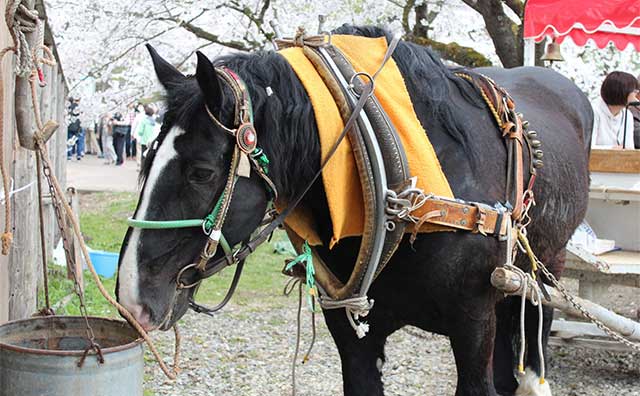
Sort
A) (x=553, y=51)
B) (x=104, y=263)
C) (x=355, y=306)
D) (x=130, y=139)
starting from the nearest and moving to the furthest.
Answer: (x=355, y=306) → (x=553, y=51) → (x=104, y=263) → (x=130, y=139)

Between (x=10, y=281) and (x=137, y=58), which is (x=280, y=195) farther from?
(x=137, y=58)

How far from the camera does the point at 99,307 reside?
5871 mm

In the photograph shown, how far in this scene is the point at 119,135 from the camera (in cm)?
2225

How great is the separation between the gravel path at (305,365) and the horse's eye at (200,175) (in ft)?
8.37

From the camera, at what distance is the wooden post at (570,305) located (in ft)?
8.16

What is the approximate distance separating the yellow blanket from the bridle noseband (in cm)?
21

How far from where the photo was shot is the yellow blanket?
2.32 meters

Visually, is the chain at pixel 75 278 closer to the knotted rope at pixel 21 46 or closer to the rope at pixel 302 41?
the knotted rope at pixel 21 46

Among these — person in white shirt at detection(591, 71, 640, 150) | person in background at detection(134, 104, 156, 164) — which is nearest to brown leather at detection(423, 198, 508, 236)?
person in white shirt at detection(591, 71, 640, 150)

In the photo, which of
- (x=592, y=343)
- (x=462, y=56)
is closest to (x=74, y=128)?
(x=462, y=56)

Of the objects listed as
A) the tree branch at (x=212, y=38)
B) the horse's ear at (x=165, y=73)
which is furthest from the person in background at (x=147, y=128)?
the horse's ear at (x=165, y=73)

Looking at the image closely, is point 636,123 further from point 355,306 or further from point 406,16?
point 355,306

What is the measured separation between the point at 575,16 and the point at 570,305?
10.6 ft

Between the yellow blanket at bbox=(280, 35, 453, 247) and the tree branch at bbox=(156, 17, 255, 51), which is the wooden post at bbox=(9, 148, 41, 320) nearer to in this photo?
the yellow blanket at bbox=(280, 35, 453, 247)
